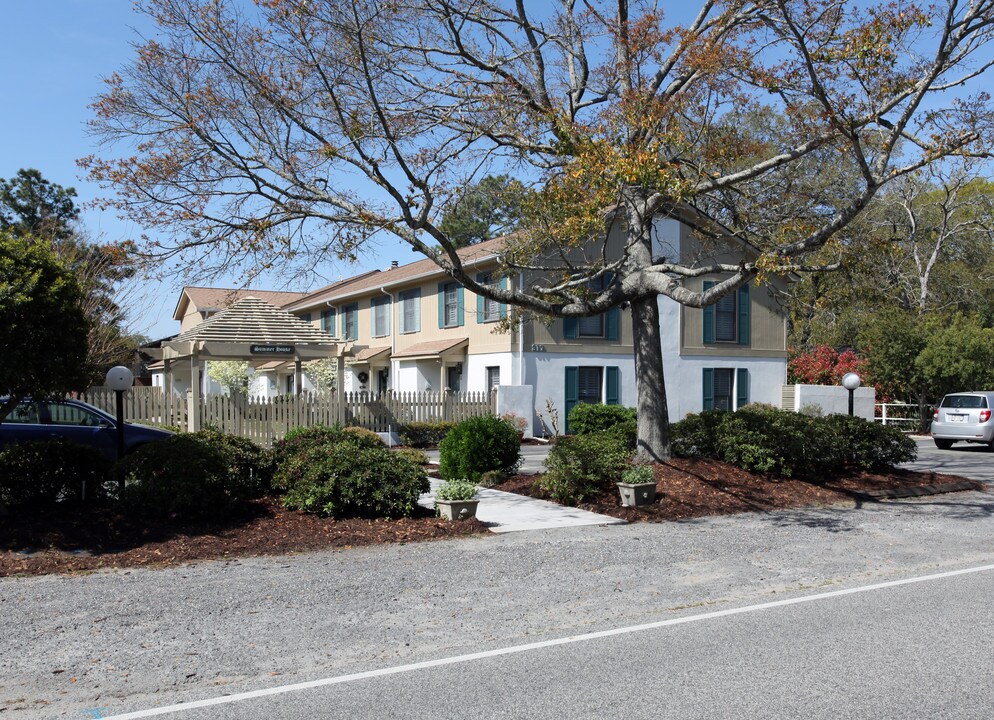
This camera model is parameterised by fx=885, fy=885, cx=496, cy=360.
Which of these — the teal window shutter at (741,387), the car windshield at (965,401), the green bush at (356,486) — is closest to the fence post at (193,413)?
the green bush at (356,486)

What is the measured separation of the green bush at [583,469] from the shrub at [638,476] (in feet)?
0.85

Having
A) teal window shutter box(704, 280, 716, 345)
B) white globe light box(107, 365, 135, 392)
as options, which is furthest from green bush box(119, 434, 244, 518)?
teal window shutter box(704, 280, 716, 345)

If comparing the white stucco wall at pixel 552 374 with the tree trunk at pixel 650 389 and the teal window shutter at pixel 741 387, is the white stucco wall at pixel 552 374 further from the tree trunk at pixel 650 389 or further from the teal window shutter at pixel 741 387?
the tree trunk at pixel 650 389

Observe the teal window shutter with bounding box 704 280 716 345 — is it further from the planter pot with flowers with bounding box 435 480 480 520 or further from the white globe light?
the white globe light

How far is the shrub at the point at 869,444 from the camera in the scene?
1540 centimetres

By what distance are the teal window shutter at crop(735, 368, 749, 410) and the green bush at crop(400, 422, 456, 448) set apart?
1133 centimetres

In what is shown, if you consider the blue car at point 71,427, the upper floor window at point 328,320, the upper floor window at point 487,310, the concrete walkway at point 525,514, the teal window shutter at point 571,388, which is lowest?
the concrete walkway at point 525,514

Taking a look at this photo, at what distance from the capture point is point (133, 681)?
5629mm

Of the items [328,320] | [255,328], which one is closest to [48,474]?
[255,328]

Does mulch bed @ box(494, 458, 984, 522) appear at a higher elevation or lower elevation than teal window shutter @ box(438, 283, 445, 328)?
lower

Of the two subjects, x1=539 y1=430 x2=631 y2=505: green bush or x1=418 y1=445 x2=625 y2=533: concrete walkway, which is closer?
x1=418 y1=445 x2=625 y2=533: concrete walkway

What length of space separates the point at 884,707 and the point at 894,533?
6.75 metres

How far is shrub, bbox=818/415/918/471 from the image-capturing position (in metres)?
15.4

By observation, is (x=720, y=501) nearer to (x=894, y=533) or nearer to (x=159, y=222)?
(x=894, y=533)
